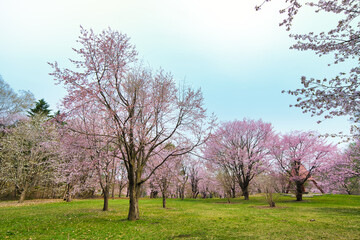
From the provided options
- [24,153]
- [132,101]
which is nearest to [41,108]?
[24,153]

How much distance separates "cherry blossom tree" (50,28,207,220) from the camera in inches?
401

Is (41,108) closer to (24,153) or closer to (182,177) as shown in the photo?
(24,153)

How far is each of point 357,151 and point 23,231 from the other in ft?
75.3

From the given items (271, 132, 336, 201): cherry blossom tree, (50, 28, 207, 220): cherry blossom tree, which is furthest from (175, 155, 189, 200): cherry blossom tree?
(271, 132, 336, 201): cherry blossom tree

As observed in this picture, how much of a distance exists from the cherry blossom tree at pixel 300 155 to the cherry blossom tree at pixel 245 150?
1.97 m

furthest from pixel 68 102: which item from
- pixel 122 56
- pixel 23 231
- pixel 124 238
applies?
pixel 124 238

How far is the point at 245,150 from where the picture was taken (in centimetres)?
2867

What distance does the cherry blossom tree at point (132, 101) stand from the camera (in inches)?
401

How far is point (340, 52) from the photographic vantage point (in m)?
5.53

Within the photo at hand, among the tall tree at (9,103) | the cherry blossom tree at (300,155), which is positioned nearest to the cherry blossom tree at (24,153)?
the tall tree at (9,103)

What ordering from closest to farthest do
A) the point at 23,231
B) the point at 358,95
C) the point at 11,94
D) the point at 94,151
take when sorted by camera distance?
the point at 358,95, the point at 23,231, the point at 94,151, the point at 11,94

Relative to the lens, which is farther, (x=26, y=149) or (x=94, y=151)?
(x=26, y=149)

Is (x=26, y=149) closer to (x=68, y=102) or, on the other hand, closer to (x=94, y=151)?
(x=94, y=151)

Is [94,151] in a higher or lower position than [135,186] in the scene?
higher
